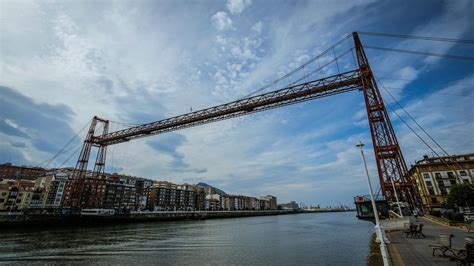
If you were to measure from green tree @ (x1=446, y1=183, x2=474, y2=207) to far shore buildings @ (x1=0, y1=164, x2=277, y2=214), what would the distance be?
4769cm

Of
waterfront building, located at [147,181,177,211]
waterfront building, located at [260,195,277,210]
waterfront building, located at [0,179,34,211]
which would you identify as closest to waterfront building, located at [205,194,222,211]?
waterfront building, located at [147,181,177,211]

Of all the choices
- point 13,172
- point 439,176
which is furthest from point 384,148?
point 13,172

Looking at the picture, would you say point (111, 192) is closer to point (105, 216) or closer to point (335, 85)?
point (105, 216)

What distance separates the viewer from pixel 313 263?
925cm

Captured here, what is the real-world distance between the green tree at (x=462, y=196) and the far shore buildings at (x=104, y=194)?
4769 centimetres

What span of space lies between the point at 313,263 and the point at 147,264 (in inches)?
280

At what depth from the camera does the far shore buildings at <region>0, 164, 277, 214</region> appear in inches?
1802

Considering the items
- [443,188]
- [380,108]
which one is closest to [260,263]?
[380,108]

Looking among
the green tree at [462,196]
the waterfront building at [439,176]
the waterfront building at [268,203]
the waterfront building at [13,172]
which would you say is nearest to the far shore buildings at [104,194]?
the waterfront building at [13,172]

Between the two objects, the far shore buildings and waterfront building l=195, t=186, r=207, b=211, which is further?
waterfront building l=195, t=186, r=207, b=211

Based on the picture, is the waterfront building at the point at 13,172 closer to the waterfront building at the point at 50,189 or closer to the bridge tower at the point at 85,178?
the waterfront building at the point at 50,189

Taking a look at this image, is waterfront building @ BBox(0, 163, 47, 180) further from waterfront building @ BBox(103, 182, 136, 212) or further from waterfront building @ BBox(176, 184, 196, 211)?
waterfront building @ BBox(176, 184, 196, 211)

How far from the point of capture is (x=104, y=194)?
2341 inches

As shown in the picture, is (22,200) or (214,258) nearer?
(214,258)
